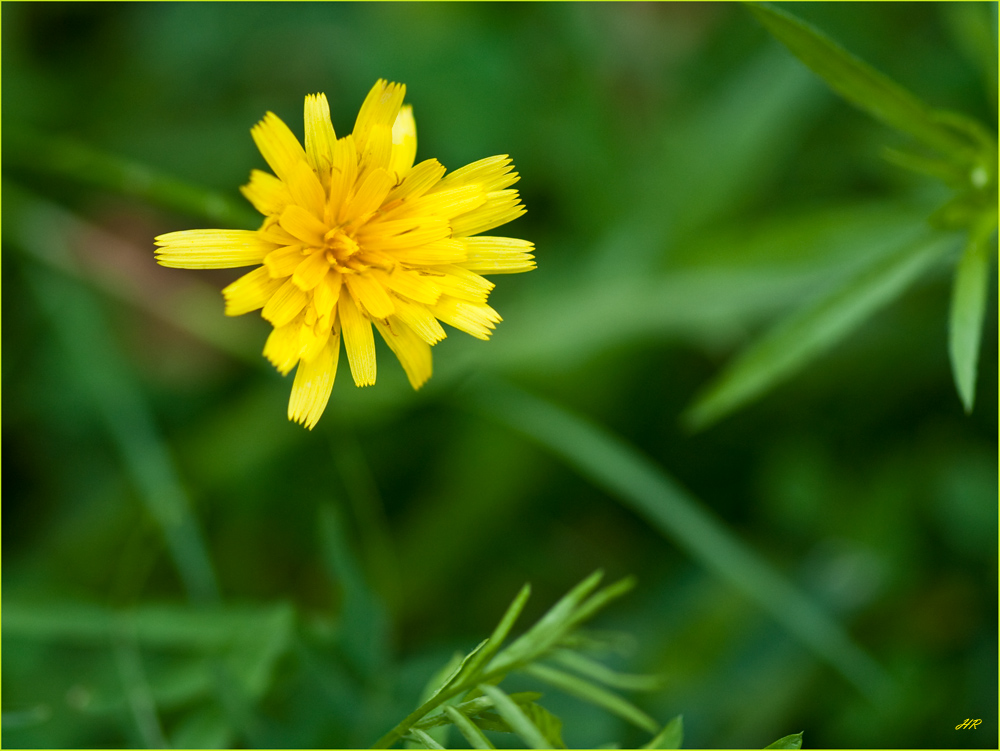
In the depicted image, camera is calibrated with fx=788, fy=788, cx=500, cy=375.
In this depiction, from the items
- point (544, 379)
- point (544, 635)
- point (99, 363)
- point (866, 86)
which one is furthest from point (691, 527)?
point (99, 363)

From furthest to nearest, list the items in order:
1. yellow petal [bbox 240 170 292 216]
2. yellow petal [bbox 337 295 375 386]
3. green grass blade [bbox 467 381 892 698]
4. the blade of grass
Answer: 1. green grass blade [bbox 467 381 892 698]
2. the blade of grass
3. yellow petal [bbox 337 295 375 386]
4. yellow petal [bbox 240 170 292 216]

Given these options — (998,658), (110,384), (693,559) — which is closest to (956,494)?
(998,658)

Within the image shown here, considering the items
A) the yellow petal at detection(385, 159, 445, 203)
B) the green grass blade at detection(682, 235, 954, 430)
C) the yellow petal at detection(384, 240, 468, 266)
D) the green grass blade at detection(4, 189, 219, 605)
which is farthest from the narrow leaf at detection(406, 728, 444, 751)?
the green grass blade at detection(4, 189, 219, 605)

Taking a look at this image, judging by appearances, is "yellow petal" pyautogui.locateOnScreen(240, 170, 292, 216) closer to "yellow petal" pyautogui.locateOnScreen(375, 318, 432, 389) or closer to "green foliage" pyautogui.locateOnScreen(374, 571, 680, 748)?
"yellow petal" pyautogui.locateOnScreen(375, 318, 432, 389)

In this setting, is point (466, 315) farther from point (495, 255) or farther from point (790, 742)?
point (790, 742)

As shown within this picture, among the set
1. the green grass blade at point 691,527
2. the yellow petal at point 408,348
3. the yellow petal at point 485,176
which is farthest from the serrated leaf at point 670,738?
the green grass blade at point 691,527

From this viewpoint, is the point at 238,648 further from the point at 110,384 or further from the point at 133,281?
the point at 133,281
